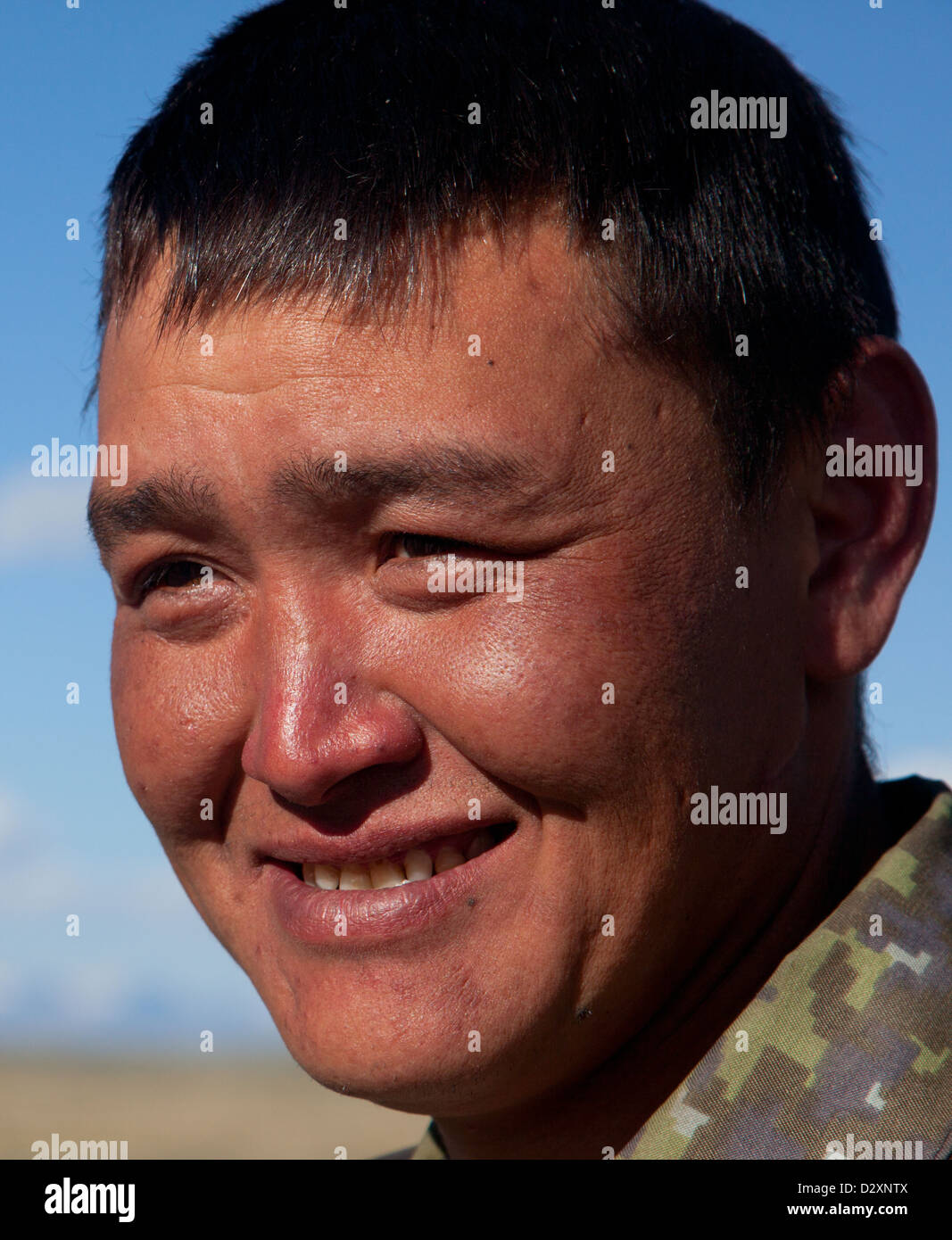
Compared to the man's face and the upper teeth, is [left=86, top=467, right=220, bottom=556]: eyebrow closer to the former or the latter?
the man's face

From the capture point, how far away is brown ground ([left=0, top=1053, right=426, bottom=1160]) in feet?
50.5

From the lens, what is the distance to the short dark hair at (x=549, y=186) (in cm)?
252

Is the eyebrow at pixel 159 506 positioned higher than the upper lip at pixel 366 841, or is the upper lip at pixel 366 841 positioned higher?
the eyebrow at pixel 159 506

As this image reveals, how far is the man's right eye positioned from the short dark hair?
0.49 m

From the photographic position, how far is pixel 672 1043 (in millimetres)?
2693

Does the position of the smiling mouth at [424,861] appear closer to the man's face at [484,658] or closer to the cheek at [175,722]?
the man's face at [484,658]

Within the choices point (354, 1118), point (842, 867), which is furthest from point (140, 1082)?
point (842, 867)

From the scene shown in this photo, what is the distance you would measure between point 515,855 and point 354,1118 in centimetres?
1742

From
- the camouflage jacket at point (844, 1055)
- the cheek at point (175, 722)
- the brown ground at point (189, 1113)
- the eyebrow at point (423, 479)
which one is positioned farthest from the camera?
the brown ground at point (189, 1113)

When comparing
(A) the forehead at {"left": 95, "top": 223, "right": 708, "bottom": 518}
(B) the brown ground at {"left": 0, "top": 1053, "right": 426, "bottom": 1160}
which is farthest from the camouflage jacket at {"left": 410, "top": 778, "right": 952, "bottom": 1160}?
(B) the brown ground at {"left": 0, "top": 1053, "right": 426, "bottom": 1160}

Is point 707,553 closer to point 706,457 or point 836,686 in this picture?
point 706,457

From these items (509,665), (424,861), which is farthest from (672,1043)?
(509,665)

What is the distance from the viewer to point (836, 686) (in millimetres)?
2850

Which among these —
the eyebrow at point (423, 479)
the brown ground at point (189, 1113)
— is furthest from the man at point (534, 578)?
the brown ground at point (189, 1113)
